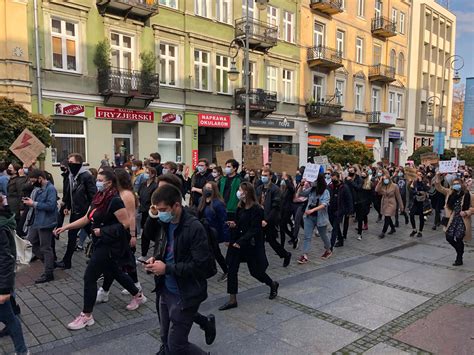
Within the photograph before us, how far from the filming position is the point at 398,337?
444 cm

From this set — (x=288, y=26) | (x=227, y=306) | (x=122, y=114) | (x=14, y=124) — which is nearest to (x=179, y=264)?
(x=227, y=306)

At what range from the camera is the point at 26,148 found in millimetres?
7961

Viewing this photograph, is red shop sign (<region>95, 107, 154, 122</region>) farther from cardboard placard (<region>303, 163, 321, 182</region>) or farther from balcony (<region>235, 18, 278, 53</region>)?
cardboard placard (<region>303, 163, 321, 182</region>)

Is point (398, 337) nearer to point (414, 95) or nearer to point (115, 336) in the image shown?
point (115, 336)

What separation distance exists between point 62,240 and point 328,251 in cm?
573

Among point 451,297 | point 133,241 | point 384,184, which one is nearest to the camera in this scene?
point 133,241

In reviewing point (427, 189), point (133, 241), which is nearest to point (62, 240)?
point (133, 241)

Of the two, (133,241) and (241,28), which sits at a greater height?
(241,28)

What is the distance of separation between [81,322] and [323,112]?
24.5 meters

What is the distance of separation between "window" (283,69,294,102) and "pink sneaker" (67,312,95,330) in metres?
22.7

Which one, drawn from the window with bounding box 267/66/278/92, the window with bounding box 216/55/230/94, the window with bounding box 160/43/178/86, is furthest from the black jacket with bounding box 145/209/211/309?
the window with bounding box 267/66/278/92

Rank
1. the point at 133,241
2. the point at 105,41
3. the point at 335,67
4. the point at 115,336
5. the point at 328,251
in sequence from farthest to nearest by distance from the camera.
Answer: the point at 335,67, the point at 105,41, the point at 328,251, the point at 133,241, the point at 115,336

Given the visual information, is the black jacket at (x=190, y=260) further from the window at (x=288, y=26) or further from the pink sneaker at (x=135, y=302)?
the window at (x=288, y=26)

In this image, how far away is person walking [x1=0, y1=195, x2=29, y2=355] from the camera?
3.38 meters
